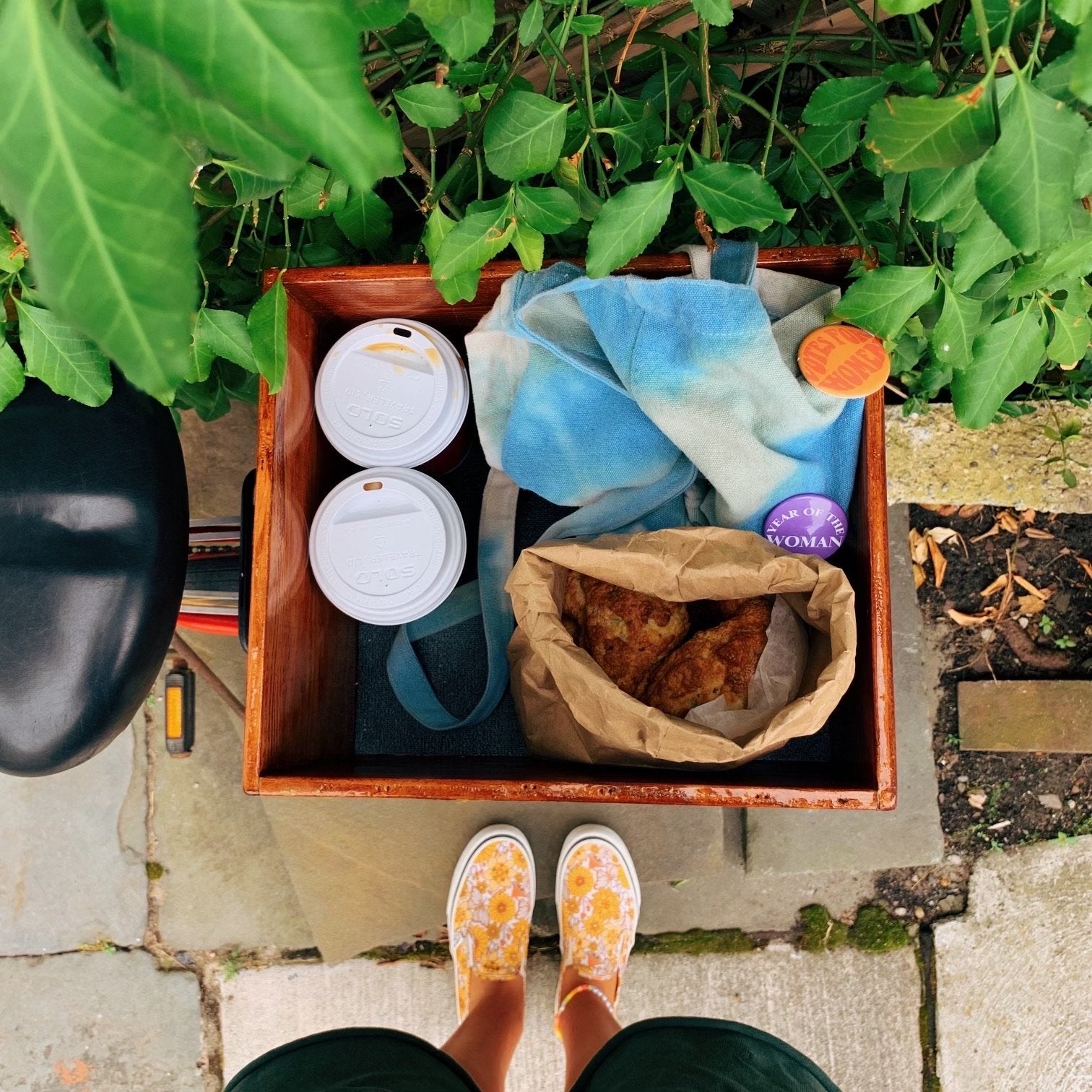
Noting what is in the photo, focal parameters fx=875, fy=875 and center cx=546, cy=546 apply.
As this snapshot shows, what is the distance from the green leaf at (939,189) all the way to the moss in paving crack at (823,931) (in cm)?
137

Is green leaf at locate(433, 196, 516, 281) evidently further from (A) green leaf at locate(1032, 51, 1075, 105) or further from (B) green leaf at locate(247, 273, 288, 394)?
(A) green leaf at locate(1032, 51, 1075, 105)

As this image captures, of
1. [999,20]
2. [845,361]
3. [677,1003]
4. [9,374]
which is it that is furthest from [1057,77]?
[677,1003]

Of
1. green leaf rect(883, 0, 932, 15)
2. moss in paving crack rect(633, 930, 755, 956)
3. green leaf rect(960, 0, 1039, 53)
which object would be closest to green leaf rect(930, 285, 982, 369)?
green leaf rect(960, 0, 1039, 53)

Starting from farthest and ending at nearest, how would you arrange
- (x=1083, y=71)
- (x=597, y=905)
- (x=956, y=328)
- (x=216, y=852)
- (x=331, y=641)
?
(x=216, y=852) → (x=597, y=905) → (x=331, y=641) → (x=956, y=328) → (x=1083, y=71)

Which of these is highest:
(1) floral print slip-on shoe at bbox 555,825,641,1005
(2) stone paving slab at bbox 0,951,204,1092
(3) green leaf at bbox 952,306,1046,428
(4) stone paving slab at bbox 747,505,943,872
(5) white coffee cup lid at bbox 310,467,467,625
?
(3) green leaf at bbox 952,306,1046,428

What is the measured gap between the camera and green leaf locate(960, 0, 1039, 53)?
0.60m

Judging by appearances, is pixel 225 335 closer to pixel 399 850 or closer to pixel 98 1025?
pixel 399 850

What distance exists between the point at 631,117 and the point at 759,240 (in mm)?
292

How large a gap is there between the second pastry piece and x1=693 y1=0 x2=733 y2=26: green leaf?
25.8 inches

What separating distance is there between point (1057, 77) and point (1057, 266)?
209 mm

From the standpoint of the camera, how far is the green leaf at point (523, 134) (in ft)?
2.65

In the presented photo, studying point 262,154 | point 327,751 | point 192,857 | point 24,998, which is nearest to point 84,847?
point 192,857

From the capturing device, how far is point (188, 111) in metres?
0.35

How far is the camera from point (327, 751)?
4.14 feet
